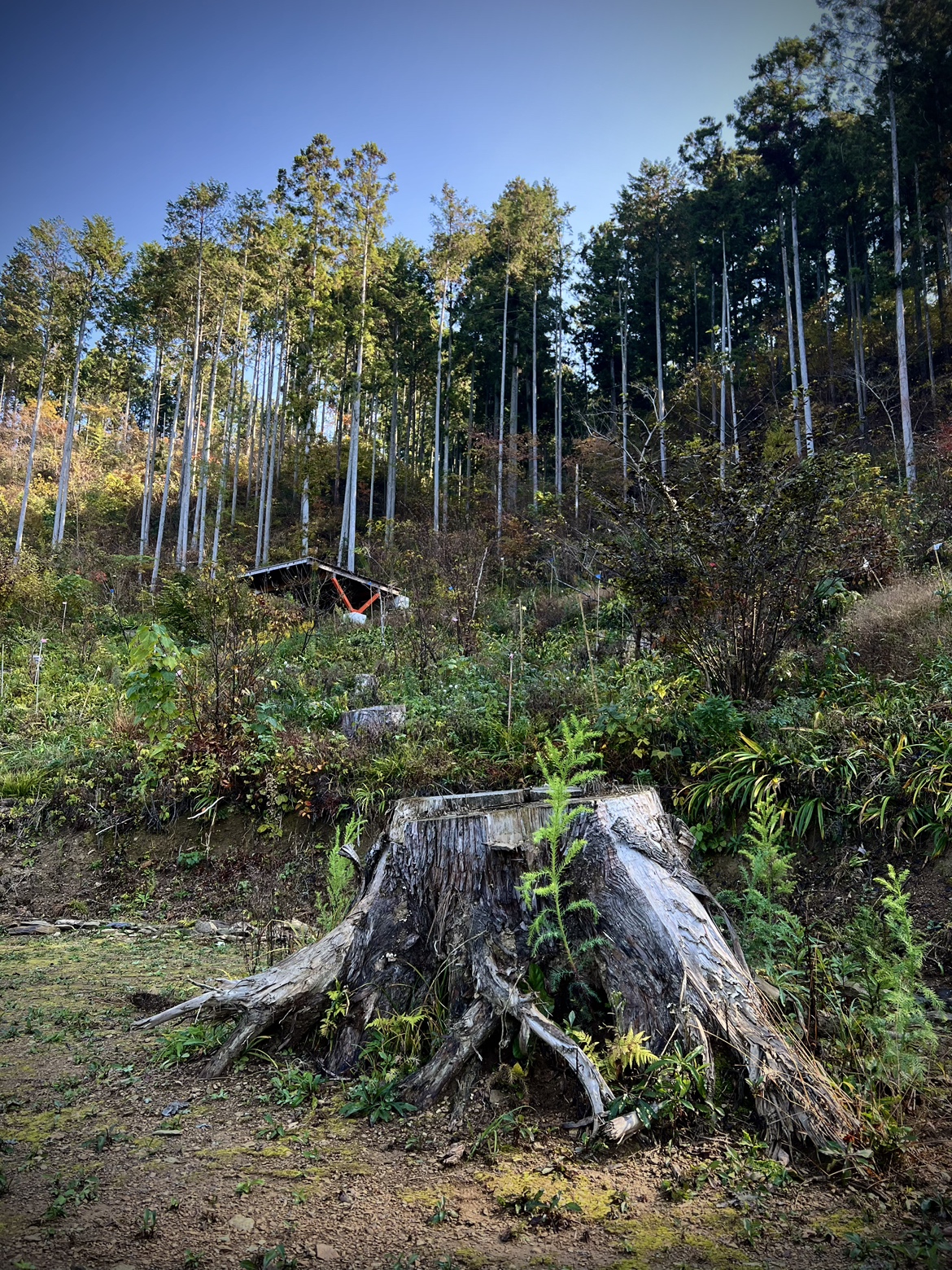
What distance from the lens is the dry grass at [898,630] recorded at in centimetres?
563

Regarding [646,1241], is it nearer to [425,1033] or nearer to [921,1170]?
[921,1170]

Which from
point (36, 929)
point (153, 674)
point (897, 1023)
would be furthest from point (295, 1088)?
point (153, 674)

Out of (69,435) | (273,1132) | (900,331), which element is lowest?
(273,1132)

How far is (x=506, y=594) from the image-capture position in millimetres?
14836

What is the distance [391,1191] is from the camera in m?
1.77

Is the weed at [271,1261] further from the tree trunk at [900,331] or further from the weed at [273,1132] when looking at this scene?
the tree trunk at [900,331]

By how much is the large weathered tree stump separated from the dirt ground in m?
0.17

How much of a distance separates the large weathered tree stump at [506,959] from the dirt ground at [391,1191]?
0.57 ft

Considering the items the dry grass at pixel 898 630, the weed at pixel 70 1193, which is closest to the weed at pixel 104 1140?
the weed at pixel 70 1193

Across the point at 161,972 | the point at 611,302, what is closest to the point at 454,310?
the point at 611,302

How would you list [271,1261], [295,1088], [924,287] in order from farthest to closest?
1. [924,287]
2. [295,1088]
3. [271,1261]

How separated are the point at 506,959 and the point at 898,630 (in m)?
5.23

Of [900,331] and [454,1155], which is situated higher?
[900,331]

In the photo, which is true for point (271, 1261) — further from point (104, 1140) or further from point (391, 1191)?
point (104, 1140)
